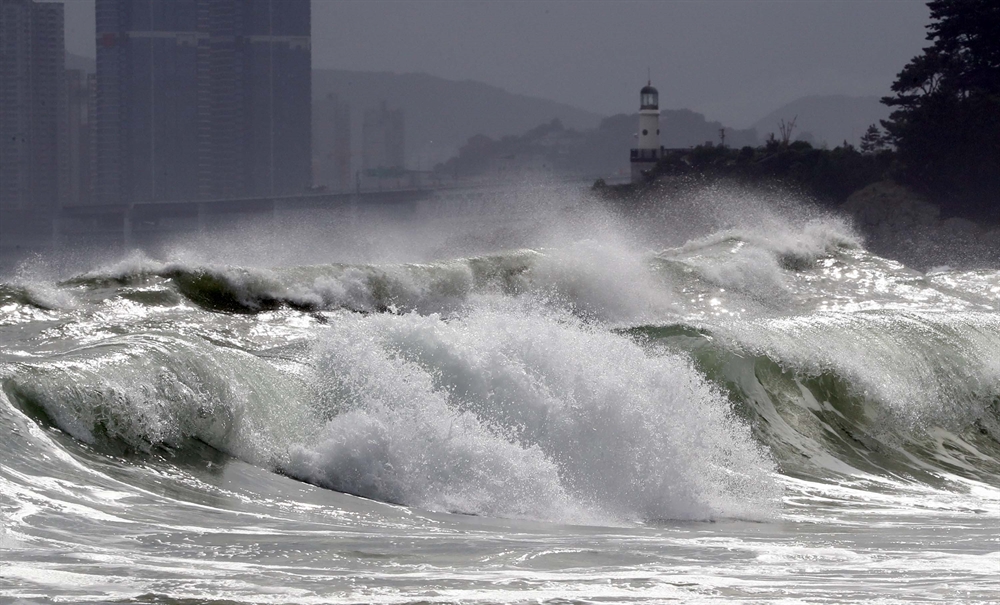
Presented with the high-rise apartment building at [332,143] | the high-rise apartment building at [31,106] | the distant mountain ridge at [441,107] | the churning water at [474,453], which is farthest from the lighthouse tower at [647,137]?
the churning water at [474,453]

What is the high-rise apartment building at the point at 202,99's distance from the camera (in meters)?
119

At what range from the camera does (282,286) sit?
701 inches

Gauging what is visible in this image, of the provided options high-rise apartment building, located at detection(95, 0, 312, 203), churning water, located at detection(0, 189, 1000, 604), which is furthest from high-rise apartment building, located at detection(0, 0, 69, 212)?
churning water, located at detection(0, 189, 1000, 604)

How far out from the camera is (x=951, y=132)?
60.6 metres

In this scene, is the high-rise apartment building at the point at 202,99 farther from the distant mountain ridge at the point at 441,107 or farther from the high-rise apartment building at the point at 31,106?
the distant mountain ridge at the point at 441,107

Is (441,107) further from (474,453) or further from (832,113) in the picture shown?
(474,453)

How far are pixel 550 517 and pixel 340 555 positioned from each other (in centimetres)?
213

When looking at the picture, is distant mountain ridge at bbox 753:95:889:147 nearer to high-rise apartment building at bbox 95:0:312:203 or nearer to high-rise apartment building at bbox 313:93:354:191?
high-rise apartment building at bbox 313:93:354:191

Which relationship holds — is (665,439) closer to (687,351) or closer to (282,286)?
(687,351)

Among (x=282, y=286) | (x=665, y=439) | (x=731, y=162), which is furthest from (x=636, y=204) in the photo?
(x=665, y=439)

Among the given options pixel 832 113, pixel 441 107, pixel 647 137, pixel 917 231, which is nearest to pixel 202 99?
pixel 441 107

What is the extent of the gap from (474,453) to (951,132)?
5598 cm

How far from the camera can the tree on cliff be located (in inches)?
2373

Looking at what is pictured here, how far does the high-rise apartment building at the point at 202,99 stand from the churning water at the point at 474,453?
10200 cm
